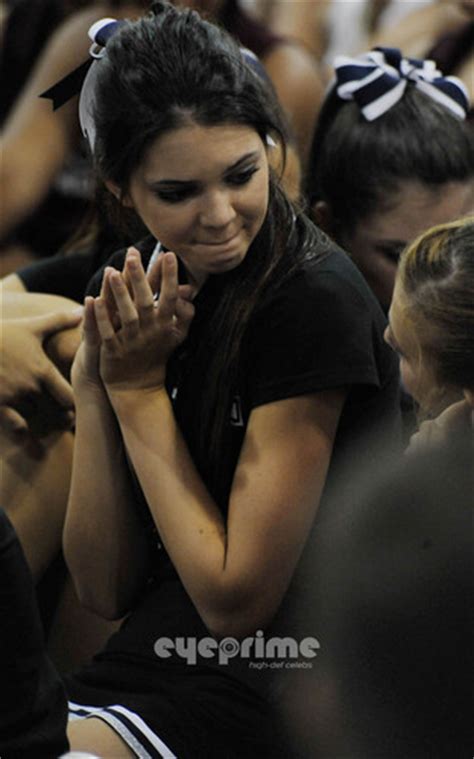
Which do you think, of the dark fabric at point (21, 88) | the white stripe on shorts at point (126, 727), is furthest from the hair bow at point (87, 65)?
the dark fabric at point (21, 88)

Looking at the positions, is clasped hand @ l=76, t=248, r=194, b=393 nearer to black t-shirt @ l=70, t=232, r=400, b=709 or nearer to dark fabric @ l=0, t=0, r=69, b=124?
black t-shirt @ l=70, t=232, r=400, b=709

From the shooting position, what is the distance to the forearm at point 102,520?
3.53 ft

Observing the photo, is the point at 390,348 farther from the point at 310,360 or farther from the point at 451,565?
the point at 451,565

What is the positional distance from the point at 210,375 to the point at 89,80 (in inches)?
8.8

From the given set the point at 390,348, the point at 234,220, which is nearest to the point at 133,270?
the point at 234,220

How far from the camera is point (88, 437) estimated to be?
3.54 ft

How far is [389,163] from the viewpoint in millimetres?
1287

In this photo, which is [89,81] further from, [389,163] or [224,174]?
[389,163]

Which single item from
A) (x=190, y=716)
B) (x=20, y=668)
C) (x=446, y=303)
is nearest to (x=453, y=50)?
(x=446, y=303)

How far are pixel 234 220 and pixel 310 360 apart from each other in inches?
4.3

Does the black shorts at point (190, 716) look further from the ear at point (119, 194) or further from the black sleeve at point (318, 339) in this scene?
the ear at point (119, 194)

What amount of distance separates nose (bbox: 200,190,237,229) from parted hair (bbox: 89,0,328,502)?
0.15 ft

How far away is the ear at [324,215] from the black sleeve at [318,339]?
254 mm

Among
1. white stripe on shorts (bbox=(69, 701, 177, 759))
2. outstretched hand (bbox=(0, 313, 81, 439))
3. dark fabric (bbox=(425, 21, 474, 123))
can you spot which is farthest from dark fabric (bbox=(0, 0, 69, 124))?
white stripe on shorts (bbox=(69, 701, 177, 759))
